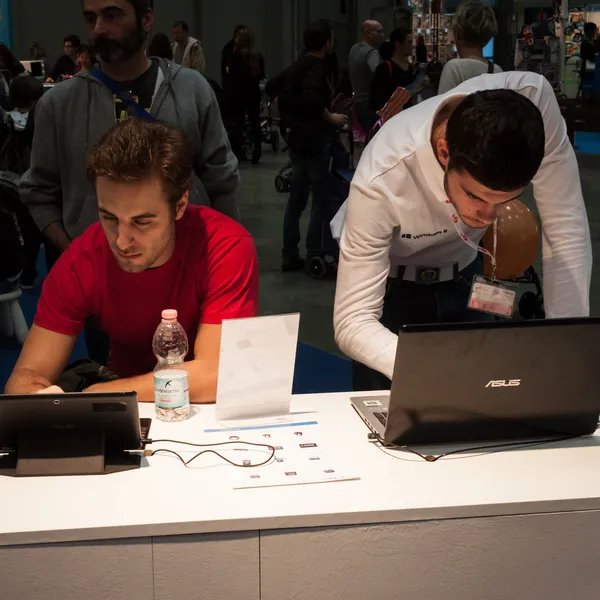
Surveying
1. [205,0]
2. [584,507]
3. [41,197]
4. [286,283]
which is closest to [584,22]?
[205,0]

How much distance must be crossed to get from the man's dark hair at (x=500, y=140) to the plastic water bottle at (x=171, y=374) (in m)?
0.70

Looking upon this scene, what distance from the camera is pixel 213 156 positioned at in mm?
2896

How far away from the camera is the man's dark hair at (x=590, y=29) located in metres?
12.8

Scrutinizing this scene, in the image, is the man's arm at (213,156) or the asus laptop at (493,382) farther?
the man's arm at (213,156)

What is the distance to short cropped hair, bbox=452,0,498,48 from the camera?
4289 millimetres

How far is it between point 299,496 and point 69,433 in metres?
0.46

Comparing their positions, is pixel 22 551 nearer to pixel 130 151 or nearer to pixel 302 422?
pixel 302 422

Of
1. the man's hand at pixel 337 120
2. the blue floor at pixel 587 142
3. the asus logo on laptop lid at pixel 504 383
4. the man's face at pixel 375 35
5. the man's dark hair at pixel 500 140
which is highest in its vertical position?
the man's face at pixel 375 35

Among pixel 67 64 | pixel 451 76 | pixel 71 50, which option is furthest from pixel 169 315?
pixel 71 50

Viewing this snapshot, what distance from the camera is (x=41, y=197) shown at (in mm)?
2857

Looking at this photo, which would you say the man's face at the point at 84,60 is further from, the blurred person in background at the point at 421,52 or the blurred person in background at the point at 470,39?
the blurred person in background at the point at 470,39

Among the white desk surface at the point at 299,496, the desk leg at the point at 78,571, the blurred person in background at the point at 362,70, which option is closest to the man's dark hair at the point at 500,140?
the white desk surface at the point at 299,496

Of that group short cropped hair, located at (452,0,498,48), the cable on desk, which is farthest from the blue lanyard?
short cropped hair, located at (452,0,498,48)

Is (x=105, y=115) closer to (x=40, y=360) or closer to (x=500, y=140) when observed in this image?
(x=40, y=360)
